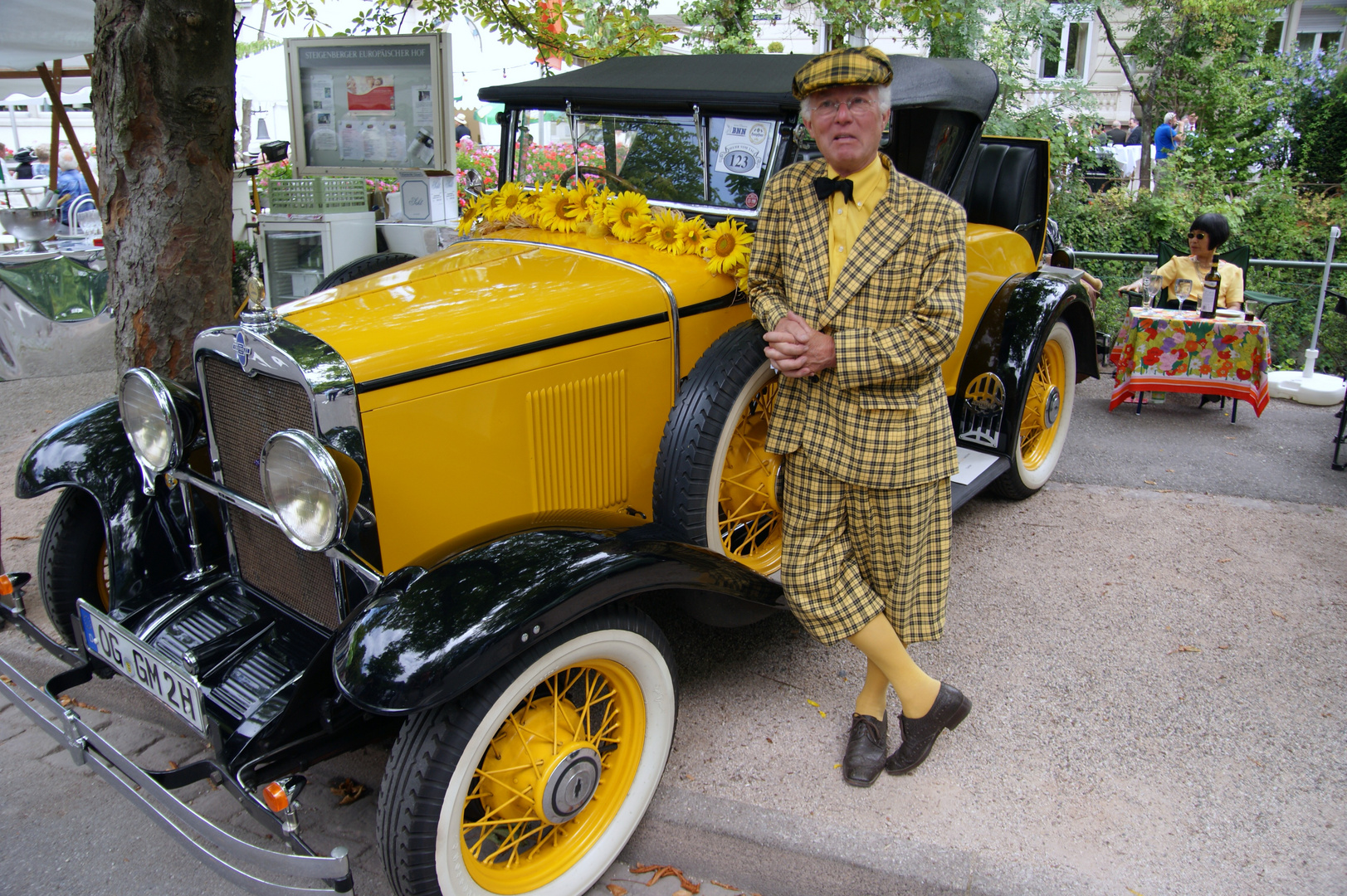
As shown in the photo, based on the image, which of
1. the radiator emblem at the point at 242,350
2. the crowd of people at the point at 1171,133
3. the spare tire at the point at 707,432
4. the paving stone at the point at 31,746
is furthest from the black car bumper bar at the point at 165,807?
the crowd of people at the point at 1171,133

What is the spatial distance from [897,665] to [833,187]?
4.27 feet

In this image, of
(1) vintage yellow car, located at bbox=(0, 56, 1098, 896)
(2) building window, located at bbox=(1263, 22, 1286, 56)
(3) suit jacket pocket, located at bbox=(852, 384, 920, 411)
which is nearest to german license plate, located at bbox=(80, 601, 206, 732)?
(1) vintage yellow car, located at bbox=(0, 56, 1098, 896)

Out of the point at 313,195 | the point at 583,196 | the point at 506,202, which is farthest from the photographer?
the point at 313,195

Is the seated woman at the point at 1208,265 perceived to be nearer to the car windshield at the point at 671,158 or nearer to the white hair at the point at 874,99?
the car windshield at the point at 671,158

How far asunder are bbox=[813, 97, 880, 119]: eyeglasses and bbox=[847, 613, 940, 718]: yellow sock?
133 centimetres

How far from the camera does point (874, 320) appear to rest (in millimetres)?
2273

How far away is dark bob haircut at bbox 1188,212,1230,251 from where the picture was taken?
18.9 feet

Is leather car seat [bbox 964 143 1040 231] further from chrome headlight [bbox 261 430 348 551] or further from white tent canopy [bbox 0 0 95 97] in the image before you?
white tent canopy [bbox 0 0 95 97]

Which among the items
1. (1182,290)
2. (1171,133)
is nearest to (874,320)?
(1182,290)

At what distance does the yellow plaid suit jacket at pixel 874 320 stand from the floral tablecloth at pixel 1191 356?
4.17 meters

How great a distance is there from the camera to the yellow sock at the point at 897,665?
2.41m

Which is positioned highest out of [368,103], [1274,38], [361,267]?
[1274,38]

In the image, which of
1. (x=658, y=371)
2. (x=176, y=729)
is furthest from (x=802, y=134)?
(x=176, y=729)

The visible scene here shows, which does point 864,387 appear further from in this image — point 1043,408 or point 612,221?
point 1043,408
